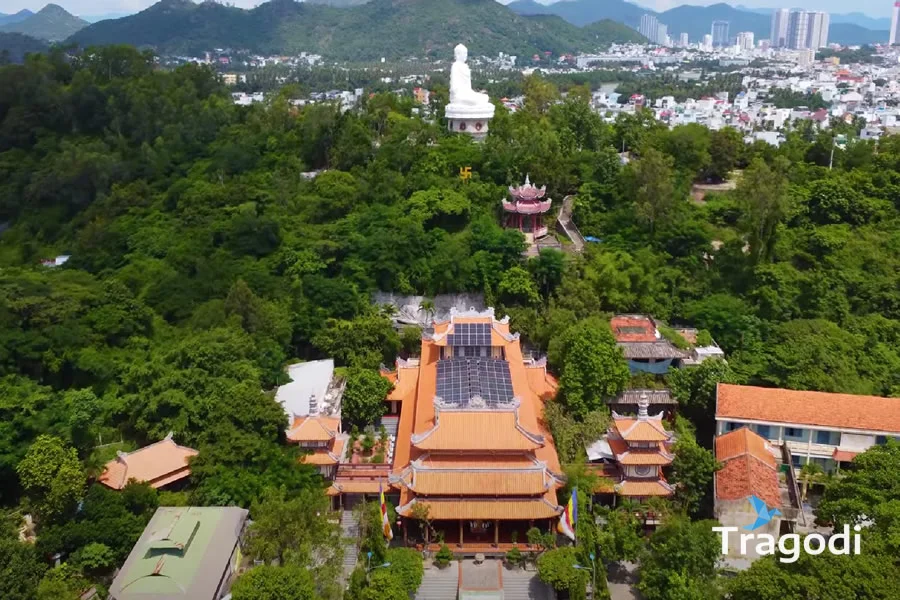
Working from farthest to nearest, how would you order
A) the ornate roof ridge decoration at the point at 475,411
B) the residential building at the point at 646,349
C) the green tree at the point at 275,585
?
the residential building at the point at 646,349
the ornate roof ridge decoration at the point at 475,411
the green tree at the point at 275,585

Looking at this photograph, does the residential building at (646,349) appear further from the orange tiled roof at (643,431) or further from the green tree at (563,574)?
the green tree at (563,574)

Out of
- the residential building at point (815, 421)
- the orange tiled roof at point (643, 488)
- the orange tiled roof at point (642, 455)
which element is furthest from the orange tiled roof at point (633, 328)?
the orange tiled roof at point (643, 488)

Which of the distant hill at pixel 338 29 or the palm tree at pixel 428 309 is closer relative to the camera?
the palm tree at pixel 428 309

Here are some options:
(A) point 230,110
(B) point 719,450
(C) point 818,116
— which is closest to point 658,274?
(B) point 719,450

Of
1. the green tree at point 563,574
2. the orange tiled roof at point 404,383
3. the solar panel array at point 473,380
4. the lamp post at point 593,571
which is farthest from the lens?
the orange tiled roof at point 404,383

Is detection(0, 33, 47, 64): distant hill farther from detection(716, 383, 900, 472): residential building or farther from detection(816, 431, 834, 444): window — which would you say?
detection(816, 431, 834, 444): window

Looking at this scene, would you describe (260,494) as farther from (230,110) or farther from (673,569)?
(230,110)

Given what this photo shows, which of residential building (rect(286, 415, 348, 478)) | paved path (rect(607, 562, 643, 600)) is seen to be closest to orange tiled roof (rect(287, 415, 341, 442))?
residential building (rect(286, 415, 348, 478))
